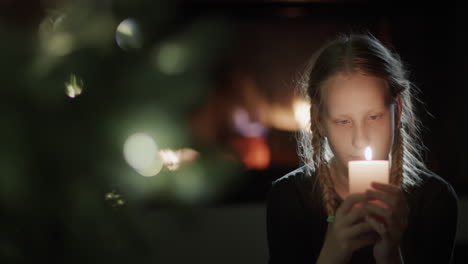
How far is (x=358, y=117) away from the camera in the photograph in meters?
0.92

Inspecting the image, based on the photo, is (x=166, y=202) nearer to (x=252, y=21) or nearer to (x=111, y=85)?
(x=111, y=85)

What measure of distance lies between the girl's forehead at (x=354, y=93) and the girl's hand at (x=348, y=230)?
26 cm

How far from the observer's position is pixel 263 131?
2137 millimetres

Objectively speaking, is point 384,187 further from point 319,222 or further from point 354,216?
point 319,222

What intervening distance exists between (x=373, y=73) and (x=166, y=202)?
568 millimetres

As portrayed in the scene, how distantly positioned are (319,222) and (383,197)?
0.42 meters

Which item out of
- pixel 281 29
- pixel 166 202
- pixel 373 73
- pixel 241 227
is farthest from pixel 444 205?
pixel 281 29

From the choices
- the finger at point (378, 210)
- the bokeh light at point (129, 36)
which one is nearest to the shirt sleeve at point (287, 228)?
the finger at point (378, 210)

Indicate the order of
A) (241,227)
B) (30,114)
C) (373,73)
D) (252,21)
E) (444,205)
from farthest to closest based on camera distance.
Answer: (252,21)
(241,227)
(444,205)
(373,73)
(30,114)

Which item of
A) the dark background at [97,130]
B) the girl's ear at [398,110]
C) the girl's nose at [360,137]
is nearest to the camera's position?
the dark background at [97,130]

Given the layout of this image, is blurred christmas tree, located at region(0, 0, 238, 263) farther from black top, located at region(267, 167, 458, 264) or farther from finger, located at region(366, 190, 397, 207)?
black top, located at region(267, 167, 458, 264)

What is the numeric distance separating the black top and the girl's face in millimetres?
176

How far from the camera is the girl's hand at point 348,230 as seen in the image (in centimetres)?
72

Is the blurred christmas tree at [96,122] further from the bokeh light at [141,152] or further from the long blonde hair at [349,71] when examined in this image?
the long blonde hair at [349,71]
